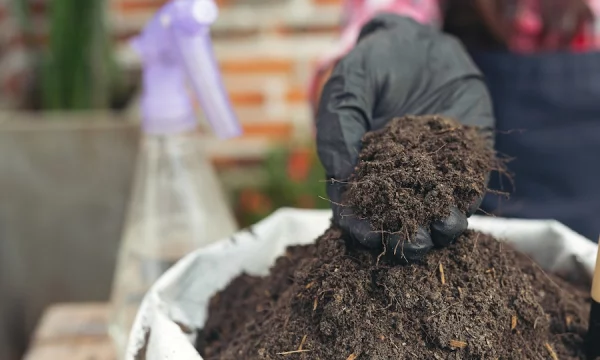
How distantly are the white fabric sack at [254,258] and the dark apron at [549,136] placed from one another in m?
0.20

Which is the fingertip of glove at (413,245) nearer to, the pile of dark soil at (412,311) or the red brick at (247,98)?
the pile of dark soil at (412,311)

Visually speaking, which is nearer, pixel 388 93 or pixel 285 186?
pixel 388 93

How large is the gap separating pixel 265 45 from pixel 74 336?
898 millimetres

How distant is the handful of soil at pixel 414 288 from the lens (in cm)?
39

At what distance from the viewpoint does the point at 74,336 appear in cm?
Answer: 82

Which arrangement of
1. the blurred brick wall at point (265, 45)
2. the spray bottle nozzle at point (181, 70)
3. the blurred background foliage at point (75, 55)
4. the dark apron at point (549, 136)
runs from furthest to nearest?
the blurred brick wall at point (265, 45) → the blurred background foliage at point (75, 55) → the dark apron at point (549, 136) → the spray bottle nozzle at point (181, 70)

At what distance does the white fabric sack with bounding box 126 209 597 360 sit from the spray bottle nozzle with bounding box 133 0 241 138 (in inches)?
5.7

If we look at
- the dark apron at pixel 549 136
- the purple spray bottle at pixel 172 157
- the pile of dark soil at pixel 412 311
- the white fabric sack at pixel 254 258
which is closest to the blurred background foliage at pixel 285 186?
the purple spray bottle at pixel 172 157

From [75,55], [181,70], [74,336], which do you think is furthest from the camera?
[75,55]

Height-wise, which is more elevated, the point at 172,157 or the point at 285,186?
the point at 172,157

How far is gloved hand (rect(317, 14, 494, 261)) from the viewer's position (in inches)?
17.9

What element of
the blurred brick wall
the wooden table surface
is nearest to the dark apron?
the wooden table surface

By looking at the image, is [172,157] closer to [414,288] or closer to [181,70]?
[181,70]

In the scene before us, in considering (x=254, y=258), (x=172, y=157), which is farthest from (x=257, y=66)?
(x=254, y=258)
